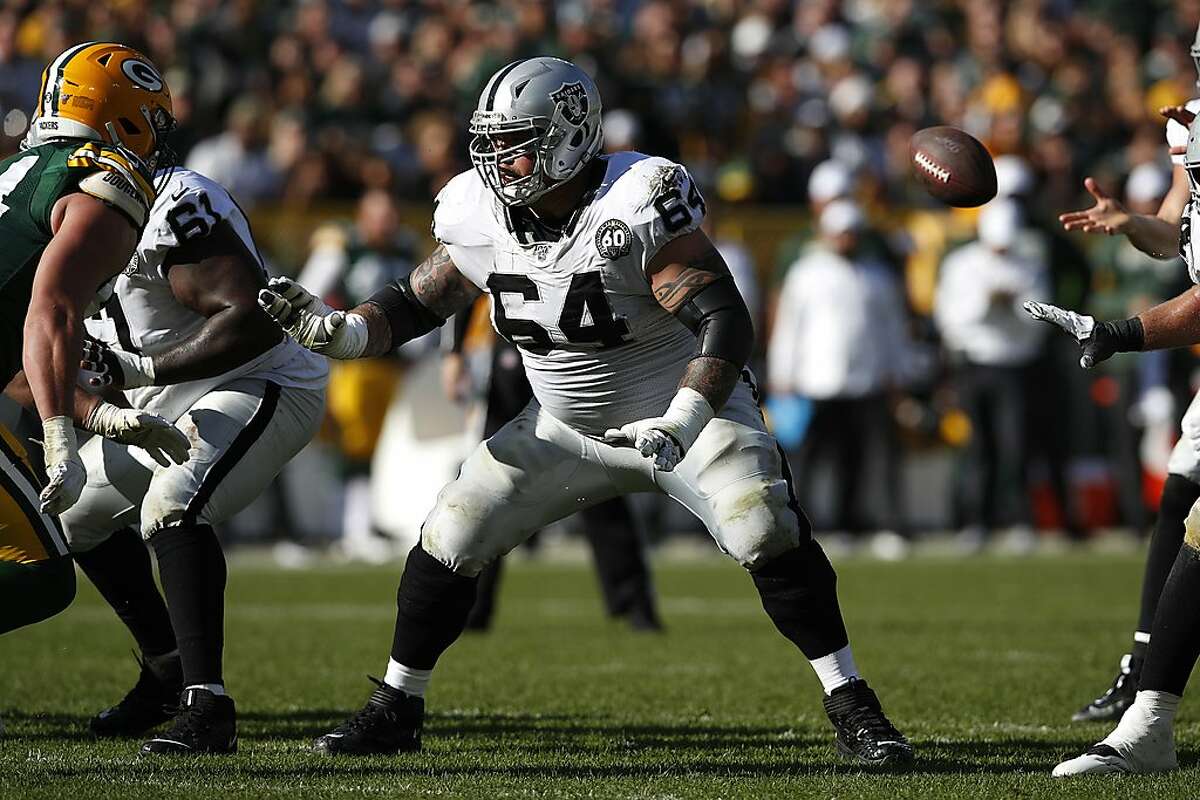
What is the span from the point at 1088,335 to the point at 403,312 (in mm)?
1656

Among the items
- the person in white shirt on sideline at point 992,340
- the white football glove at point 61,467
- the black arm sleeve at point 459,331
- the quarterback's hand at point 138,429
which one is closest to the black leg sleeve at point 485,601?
the black arm sleeve at point 459,331

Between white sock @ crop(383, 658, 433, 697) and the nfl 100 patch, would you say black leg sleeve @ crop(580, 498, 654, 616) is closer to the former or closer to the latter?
white sock @ crop(383, 658, 433, 697)

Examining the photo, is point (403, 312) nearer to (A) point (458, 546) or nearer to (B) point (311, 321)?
(B) point (311, 321)

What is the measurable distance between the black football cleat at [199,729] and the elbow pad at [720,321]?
4.69 ft

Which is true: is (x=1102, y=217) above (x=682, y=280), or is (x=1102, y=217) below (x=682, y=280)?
above

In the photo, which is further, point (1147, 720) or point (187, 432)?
point (187, 432)

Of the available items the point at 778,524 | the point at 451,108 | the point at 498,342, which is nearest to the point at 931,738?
the point at 778,524

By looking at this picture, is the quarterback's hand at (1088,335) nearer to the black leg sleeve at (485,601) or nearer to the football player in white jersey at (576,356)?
the football player in white jersey at (576,356)

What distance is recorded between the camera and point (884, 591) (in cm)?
922

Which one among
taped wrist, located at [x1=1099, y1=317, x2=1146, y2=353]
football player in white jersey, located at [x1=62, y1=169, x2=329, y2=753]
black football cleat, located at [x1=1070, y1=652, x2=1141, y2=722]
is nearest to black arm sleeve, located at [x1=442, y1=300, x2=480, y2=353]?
football player in white jersey, located at [x1=62, y1=169, x2=329, y2=753]

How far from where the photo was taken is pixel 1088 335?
4336 millimetres

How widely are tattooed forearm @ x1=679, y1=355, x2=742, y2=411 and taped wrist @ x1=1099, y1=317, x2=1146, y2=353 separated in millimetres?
879

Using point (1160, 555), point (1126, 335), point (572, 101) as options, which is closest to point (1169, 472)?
point (1160, 555)

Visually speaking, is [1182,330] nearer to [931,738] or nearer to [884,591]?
[931,738]
